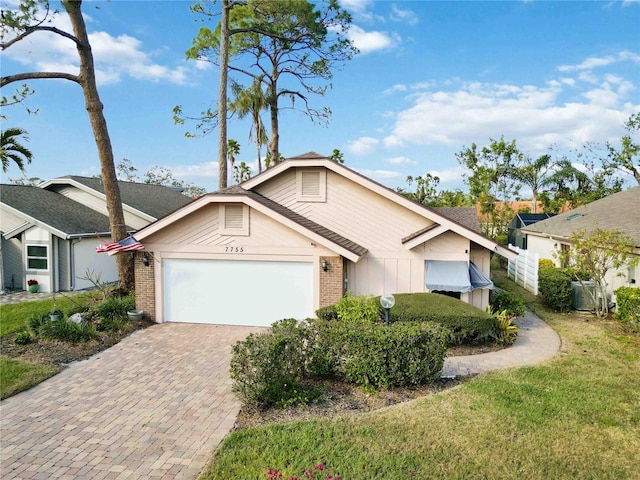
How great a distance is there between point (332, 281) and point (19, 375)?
326 inches

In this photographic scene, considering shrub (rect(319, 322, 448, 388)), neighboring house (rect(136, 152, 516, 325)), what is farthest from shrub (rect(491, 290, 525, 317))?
shrub (rect(319, 322, 448, 388))

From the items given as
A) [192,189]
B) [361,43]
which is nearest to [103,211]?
[361,43]

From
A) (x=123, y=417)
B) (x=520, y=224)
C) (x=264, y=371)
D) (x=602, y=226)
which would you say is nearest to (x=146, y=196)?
(x=123, y=417)

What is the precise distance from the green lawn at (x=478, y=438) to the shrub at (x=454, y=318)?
7.27 feet

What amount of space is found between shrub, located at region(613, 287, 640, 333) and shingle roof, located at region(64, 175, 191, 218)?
21157 mm

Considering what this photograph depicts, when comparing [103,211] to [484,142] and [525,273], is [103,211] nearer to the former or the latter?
[525,273]

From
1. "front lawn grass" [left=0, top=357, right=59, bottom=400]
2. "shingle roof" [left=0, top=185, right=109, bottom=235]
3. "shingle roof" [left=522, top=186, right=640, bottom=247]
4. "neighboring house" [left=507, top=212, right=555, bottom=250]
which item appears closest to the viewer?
"front lawn grass" [left=0, top=357, right=59, bottom=400]

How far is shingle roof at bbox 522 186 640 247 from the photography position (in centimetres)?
1741

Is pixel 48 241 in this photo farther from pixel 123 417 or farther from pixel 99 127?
pixel 123 417

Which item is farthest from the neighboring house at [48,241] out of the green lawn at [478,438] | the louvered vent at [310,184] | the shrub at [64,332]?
the green lawn at [478,438]

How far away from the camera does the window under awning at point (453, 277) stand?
1264cm

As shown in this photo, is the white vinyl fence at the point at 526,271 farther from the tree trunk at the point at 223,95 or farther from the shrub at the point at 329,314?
the tree trunk at the point at 223,95

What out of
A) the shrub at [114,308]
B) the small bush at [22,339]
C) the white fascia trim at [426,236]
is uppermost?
the white fascia trim at [426,236]

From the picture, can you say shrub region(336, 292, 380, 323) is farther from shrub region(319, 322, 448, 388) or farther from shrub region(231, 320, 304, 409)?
shrub region(231, 320, 304, 409)
